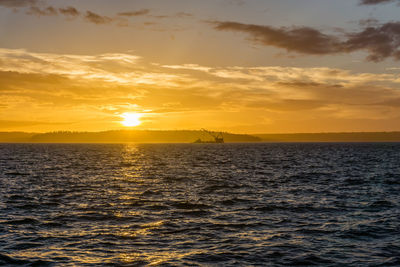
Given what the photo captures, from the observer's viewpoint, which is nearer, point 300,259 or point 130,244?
point 300,259

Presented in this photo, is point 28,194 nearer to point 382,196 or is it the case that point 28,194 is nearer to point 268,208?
point 268,208

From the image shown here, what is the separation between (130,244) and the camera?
792 inches

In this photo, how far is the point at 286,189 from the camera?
4178 cm

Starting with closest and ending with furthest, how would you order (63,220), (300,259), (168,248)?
(300,259) < (168,248) < (63,220)

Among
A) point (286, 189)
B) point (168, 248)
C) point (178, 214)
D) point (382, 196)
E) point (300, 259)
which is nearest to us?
point (300, 259)

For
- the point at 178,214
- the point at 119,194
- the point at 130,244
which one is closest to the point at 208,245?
the point at 130,244

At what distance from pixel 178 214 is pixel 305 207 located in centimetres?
1016

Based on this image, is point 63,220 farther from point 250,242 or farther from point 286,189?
point 286,189

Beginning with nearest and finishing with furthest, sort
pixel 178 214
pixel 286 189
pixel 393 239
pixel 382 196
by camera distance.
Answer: pixel 393 239
pixel 178 214
pixel 382 196
pixel 286 189

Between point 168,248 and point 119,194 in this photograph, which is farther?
point 119,194

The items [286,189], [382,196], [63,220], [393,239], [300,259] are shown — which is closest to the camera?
[300,259]

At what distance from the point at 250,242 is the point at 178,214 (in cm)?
857

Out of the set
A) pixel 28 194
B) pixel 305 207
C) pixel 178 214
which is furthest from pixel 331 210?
pixel 28 194

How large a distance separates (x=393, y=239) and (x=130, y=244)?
1405 centimetres
